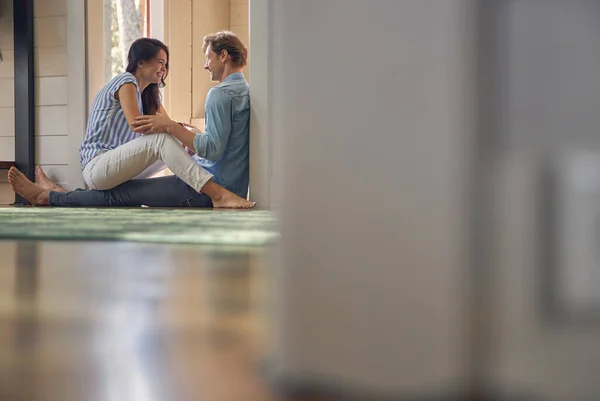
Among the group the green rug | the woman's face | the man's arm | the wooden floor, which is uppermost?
the woman's face

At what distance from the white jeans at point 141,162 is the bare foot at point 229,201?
0.09 m

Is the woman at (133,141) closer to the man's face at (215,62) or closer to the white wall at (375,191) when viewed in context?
the man's face at (215,62)

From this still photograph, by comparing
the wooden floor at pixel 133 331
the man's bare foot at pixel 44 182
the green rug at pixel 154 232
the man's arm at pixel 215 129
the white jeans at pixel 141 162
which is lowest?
the green rug at pixel 154 232

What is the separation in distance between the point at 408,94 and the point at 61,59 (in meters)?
3.65

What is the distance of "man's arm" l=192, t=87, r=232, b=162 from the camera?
2.90m

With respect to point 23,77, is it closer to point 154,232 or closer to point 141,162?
point 141,162

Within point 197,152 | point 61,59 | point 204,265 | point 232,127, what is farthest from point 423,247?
point 61,59

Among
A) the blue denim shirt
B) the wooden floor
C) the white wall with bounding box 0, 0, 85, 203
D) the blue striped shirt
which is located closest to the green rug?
the wooden floor

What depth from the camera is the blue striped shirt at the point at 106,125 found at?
3074 millimetres

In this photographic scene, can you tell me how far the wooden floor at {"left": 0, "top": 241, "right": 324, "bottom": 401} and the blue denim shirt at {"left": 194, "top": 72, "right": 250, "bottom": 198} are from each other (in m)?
2.13

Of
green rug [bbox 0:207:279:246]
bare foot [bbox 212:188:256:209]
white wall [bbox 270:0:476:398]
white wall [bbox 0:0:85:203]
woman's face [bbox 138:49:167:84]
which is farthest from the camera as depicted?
white wall [bbox 0:0:85:203]

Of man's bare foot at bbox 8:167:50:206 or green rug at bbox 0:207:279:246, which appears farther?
man's bare foot at bbox 8:167:50:206

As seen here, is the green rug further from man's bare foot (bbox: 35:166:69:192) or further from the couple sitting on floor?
man's bare foot (bbox: 35:166:69:192)

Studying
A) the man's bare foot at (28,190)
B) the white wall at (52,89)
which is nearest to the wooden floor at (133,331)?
the man's bare foot at (28,190)
